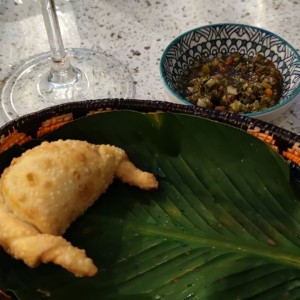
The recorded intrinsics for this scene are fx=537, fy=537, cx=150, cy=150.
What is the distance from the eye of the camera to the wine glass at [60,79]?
1.27 m

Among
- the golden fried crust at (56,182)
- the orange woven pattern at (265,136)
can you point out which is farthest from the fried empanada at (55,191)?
the orange woven pattern at (265,136)

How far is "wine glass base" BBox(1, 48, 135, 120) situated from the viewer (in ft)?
4.17

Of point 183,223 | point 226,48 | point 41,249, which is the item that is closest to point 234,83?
point 226,48

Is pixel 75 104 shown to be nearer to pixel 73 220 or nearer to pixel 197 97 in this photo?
pixel 73 220

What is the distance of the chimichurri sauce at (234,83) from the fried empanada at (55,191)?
1.26ft

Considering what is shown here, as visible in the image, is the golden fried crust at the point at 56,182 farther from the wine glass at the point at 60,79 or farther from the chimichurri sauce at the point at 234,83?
the wine glass at the point at 60,79

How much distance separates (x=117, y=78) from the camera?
1.31 meters

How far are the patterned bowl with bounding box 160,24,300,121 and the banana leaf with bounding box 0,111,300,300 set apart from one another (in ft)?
1.11

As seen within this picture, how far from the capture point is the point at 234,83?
119cm

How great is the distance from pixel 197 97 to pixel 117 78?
0.26 meters

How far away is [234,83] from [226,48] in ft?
0.41

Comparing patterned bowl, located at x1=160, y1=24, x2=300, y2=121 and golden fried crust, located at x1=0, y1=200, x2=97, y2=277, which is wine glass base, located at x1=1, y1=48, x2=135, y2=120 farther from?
golden fried crust, located at x1=0, y1=200, x2=97, y2=277

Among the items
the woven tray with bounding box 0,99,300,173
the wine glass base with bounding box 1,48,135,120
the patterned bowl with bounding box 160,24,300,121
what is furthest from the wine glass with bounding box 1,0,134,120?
the woven tray with bounding box 0,99,300,173

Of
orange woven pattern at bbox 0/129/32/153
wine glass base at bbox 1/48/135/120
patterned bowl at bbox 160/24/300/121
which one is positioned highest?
orange woven pattern at bbox 0/129/32/153
